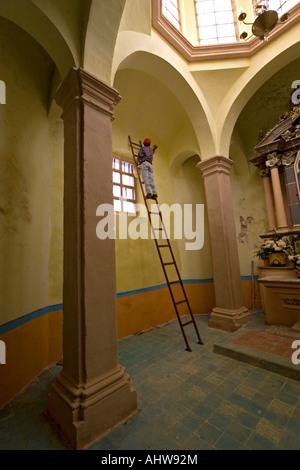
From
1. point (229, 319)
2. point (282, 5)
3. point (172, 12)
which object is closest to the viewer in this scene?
point (229, 319)

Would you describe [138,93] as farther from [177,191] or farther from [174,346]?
[174,346]

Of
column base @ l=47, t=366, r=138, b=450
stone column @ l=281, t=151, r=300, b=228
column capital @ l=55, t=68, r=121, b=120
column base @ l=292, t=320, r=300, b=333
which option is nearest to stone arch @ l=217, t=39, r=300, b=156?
stone column @ l=281, t=151, r=300, b=228

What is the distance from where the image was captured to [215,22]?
5.32m

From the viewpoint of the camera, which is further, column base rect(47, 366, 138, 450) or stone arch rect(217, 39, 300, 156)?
stone arch rect(217, 39, 300, 156)

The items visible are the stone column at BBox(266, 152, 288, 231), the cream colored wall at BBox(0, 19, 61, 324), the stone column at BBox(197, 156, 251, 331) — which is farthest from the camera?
the stone column at BBox(266, 152, 288, 231)

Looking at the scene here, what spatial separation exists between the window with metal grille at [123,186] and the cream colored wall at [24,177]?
5.31 feet

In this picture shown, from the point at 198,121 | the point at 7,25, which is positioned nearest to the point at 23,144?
the point at 7,25

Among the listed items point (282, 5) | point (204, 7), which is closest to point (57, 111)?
point (204, 7)

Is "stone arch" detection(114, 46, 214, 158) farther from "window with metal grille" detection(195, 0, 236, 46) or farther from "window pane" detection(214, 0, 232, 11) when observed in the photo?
"window pane" detection(214, 0, 232, 11)

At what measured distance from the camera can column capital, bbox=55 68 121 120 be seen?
7.54ft

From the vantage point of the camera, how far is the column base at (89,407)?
179cm

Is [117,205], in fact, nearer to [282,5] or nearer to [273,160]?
[273,160]

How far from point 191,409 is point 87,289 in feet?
5.48

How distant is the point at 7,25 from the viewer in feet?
8.96
